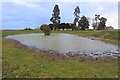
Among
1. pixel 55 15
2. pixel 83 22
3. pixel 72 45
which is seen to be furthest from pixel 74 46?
pixel 83 22

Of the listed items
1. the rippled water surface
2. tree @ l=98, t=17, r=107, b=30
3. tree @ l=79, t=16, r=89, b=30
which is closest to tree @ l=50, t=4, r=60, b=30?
tree @ l=79, t=16, r=89, b=30

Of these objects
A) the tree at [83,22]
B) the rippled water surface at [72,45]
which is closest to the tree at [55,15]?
the tree at [83,22]

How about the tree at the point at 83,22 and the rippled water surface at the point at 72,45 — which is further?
the tree at the point at 83,22

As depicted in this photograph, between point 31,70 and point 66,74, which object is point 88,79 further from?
point 31,70

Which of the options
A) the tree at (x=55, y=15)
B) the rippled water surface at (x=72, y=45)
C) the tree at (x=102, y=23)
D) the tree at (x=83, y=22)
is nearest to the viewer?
the rippled water surface at (x=72, y=45)

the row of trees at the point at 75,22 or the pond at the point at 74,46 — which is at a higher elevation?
the row of trees at the point at 75,22

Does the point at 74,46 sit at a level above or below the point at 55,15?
below

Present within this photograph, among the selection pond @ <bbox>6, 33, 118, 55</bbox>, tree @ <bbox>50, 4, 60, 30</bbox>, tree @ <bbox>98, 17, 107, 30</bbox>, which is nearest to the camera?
pond @ <bbox>6, 33, 118, 55</bbox>

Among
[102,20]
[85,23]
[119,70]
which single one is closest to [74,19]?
[85,23]

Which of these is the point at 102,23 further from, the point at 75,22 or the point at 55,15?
the point at 55,15

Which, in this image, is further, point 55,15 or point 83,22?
point 83,22

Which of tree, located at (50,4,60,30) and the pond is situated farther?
tree, located at (50,4,60,30)

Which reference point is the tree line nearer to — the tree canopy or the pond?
the tree canopy

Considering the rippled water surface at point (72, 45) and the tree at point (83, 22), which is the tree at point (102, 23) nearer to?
the tree at point (83, 22)
